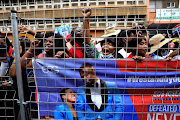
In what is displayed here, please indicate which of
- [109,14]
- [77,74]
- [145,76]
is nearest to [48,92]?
[77,74]

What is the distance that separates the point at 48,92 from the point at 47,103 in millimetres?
148

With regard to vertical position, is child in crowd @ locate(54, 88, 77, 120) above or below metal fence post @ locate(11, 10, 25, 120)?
below

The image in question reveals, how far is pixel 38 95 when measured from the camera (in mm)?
2357

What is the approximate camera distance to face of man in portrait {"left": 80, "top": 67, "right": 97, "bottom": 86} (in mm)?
2268

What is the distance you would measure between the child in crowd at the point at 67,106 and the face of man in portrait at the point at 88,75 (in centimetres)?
26

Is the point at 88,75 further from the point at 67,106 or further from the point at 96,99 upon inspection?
the point at 67,106

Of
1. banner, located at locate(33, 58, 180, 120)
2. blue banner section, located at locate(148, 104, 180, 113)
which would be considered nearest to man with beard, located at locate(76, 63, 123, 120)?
banner, located at locate(33, 58, 180, 120)

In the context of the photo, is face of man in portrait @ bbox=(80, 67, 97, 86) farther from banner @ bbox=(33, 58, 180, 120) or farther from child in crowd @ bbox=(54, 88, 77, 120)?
child in crowd @ bbox=(54, 88, 77, 120)

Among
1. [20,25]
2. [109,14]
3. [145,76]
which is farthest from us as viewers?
[109,14]

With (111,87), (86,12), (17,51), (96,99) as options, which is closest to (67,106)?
(96,99)

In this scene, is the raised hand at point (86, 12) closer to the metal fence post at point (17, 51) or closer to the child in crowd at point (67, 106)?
the metal fence post at point (17, 51)

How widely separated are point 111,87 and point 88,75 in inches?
13.3

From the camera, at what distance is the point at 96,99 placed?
2285 millimetres

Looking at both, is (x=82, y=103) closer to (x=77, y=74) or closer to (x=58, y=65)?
(x=77, y=74)
